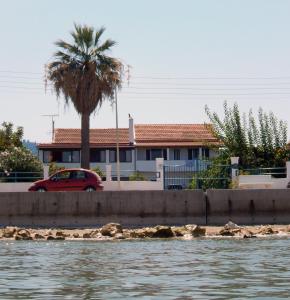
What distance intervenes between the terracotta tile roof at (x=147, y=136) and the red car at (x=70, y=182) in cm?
3175

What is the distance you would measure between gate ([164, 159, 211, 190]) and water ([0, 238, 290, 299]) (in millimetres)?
14980

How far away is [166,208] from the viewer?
124 feet

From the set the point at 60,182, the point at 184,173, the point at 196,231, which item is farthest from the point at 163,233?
the point at 184,173

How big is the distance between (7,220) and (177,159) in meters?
40.9

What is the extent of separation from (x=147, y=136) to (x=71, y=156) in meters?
6.59

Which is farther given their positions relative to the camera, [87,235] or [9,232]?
[9,232]

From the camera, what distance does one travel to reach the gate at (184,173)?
46.0m

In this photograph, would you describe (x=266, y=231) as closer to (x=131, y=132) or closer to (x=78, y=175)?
(x=78, y=175)

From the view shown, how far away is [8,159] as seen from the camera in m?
58.4

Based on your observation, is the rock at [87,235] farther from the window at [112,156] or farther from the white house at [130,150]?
the window at [112,156]

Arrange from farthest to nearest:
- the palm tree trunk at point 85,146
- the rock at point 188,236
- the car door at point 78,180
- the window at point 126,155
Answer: the window at point 126,155
the palm tree trunk at point 85,146
the car door at point 78,180
the rock at point 188,236

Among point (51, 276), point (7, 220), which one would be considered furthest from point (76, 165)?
point (51, 276)

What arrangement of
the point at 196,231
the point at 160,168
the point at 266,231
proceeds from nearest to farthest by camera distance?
the point at 196,231 < the point at 266,231 < the point at 160,168

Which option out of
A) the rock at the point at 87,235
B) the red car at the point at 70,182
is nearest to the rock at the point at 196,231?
the rock at the point at 87,235
